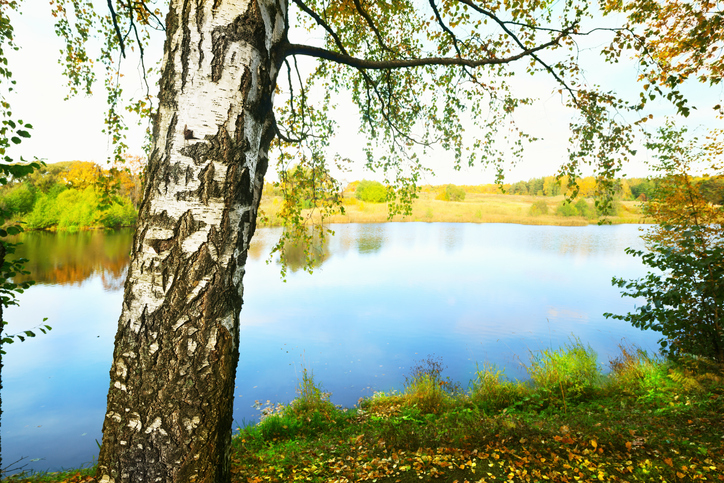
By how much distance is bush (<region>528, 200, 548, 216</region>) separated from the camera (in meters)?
44.4

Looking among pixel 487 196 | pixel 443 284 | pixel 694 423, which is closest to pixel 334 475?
pixel 694 423

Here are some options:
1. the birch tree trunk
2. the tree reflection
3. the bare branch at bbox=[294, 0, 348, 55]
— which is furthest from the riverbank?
the tree reflection

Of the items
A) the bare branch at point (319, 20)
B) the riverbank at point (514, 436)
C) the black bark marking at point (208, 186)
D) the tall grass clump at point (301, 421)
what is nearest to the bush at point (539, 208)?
the riverbank at point (514, 436)

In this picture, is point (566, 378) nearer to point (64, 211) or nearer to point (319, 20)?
point (319, 20)

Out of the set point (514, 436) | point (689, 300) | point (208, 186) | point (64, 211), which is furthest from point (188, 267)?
point (64, 211)

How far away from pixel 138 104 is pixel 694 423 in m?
6.40

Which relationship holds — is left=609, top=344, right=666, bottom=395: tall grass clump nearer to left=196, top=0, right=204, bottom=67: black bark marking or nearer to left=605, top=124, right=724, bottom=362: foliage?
left=605, top=124, right=724, bottom=362: foliage

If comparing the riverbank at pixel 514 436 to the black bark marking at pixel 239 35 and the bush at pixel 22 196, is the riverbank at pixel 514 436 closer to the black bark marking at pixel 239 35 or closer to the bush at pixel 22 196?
the black bark marking at pixel 239 35

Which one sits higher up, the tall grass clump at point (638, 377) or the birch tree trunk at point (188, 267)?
the birch tree trunk at point (188, 267)

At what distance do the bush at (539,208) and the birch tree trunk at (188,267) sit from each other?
49100 millimetres

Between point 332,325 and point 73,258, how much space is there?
54.3 ft

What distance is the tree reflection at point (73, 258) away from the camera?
48.8ft

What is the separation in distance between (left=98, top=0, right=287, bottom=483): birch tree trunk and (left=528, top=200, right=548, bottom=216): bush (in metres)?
49.1

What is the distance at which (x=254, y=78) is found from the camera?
1582 mm
